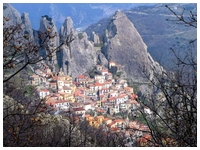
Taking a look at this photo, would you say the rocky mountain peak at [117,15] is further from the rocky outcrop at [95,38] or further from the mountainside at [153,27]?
the rocky outcrop at [95,38]

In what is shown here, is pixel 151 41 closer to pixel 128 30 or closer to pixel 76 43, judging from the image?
pixel 128 30

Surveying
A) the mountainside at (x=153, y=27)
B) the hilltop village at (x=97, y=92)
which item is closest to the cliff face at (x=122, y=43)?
the mountainside at (x=153, y=27)

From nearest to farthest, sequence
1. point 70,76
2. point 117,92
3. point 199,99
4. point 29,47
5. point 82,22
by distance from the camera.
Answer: point 199,99 → point 29,47 → point 82,22 → point 117,92 → point 70,76

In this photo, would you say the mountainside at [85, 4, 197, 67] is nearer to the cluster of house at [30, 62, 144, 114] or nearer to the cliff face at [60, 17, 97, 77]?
the cliff face at [60, 17, 97, 77]

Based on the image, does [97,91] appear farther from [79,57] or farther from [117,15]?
[117,15]

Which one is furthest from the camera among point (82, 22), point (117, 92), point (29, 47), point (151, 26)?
point (151, 26)

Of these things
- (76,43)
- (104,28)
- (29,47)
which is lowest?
(29,47)

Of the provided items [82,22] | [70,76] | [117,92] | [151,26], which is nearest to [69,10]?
[82,22]

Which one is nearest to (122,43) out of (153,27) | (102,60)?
(102,60)

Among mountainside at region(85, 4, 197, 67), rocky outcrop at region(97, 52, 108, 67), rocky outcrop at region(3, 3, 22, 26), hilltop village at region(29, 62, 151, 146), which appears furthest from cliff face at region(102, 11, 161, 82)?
rocky outcrop at region(3, 3, 22, 26)
